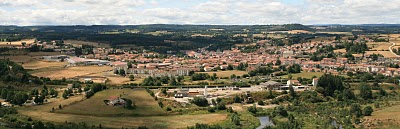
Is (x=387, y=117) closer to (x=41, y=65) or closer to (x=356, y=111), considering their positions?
(x=356, y=111)

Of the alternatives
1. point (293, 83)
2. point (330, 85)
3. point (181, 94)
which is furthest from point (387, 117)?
point (181, 94)

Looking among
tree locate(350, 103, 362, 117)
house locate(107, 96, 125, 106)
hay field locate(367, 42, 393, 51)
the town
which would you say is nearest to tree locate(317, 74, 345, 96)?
the town

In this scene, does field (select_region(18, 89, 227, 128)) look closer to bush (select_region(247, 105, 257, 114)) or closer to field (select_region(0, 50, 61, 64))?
bush (select_region(247, 105, 257, 114))

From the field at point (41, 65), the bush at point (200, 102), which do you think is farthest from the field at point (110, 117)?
A: the field at point (41, 65)

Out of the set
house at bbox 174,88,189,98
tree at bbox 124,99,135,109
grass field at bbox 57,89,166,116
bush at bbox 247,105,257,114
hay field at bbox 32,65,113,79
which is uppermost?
tree at bbox 124,99,135,109

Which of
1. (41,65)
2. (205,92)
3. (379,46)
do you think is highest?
(379,46)

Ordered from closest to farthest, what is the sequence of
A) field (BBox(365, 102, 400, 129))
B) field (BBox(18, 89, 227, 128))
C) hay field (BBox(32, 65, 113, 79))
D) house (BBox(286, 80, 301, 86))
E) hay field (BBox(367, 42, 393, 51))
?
field (BBox(365, 102, 400, 129)) → field (BBox(18, 89, 227, 128)) → house (BBox(286, 80, 301, 86)) → hay field (BBox(32, 65, 113, 79)) → hay field (BBox(367, 42, 393, 51))

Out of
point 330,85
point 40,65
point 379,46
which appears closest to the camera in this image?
point 330,85
